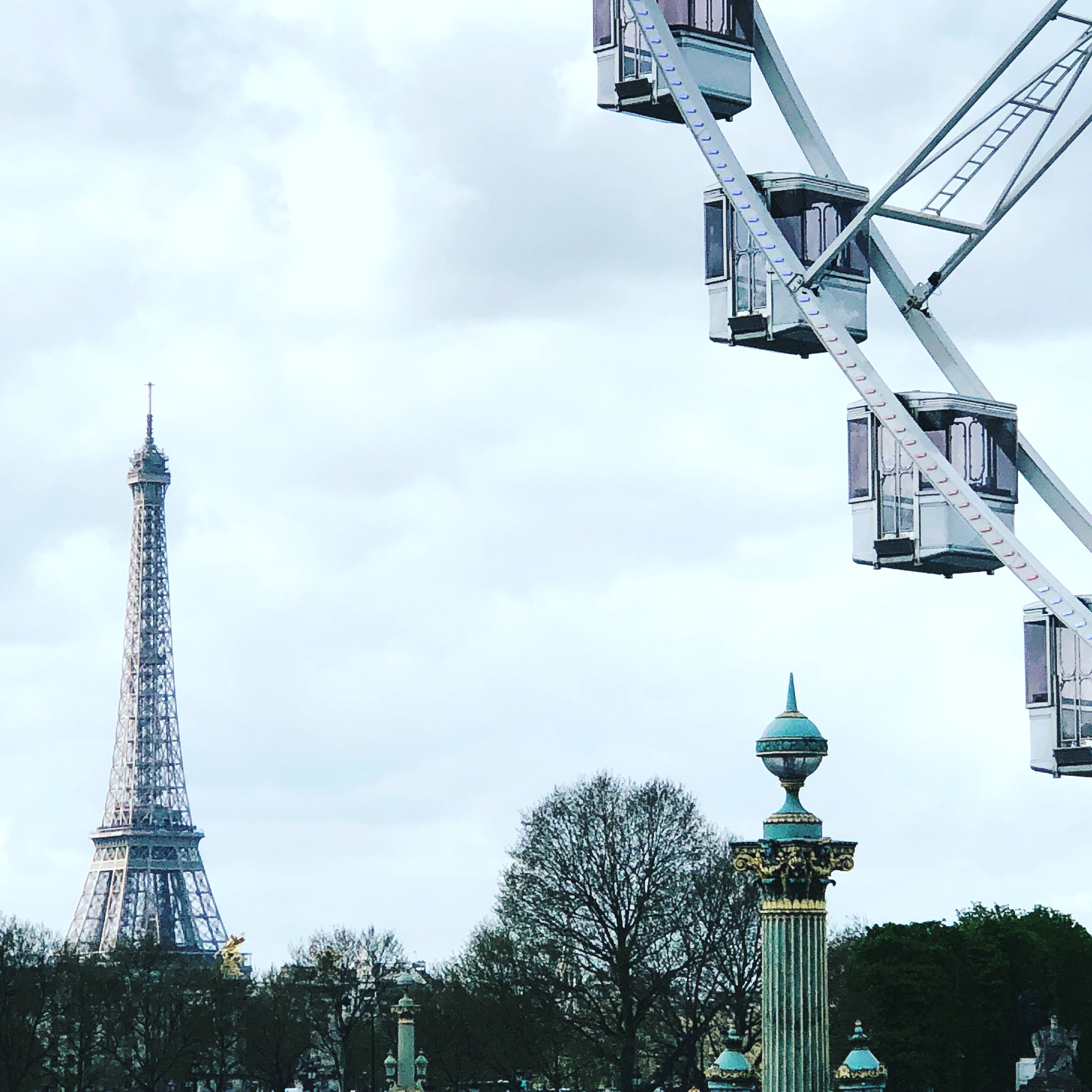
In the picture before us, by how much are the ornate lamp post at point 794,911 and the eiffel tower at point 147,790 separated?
138295 mm

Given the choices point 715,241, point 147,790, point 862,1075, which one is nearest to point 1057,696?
point 715,241

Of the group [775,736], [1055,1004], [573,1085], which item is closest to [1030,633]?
[775,736]

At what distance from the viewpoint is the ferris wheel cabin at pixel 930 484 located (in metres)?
22.1

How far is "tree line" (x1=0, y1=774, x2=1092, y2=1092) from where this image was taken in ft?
266

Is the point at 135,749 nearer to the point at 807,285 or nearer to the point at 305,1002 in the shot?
the point at 305,1002

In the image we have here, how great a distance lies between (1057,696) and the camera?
2125 cm

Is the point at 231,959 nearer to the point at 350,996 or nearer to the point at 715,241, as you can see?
the point at 350,996

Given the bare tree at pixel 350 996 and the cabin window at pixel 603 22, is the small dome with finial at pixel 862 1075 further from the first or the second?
the bare tree at pixel 350 996

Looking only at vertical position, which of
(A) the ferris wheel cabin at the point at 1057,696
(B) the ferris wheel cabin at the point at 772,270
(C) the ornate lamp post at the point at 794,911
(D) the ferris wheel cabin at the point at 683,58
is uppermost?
(D) the ferris wheel cabin at the point at 683,58

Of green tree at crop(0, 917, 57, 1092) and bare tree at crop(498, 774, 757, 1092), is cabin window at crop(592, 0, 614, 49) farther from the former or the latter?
green tree at crop(0, 917, 57, 1092)

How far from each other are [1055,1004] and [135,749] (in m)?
91.8

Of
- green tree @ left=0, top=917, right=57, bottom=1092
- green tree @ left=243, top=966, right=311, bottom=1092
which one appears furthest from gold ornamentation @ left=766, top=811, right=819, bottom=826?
green tree @ left=243, top=966, right=311, bottom=1092

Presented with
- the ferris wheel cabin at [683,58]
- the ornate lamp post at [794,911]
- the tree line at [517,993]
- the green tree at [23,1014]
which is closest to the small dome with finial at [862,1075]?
the ornate lamp post at [794,911]

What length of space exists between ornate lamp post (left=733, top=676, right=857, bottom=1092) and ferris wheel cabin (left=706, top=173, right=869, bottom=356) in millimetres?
3398
